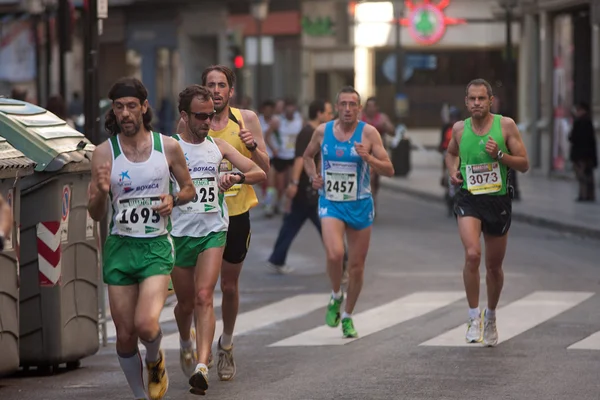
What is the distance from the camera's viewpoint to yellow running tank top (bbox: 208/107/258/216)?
9617mm

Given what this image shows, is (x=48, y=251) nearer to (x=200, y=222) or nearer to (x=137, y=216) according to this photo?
(x=200, y=222)

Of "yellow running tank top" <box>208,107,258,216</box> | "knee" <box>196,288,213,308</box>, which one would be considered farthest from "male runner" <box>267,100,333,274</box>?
"knee" <box>196,288,213,308</box>

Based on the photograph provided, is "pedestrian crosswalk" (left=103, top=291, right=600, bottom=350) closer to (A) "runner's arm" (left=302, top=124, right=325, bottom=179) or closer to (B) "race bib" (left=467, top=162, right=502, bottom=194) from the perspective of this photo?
(B) "race bib" (left=467, top=162, right=502, bottom=194)

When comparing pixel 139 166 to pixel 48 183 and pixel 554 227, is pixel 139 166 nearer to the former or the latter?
pixel 48 183

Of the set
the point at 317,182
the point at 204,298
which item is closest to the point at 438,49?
the point at 317,182

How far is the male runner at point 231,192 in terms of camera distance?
951 centimetres

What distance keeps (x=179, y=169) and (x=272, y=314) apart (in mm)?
5134

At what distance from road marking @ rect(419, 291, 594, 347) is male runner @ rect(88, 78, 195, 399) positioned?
338 centimetres

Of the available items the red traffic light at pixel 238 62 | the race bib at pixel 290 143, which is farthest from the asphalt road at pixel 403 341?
the red traffic light at pixel 238 62

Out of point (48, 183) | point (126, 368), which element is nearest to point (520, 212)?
point (48, 183)

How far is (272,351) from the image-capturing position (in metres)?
10.7

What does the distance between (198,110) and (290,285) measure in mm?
6521

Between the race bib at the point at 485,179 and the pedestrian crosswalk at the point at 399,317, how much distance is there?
1.09 metres

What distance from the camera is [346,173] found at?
11500 millimetres
